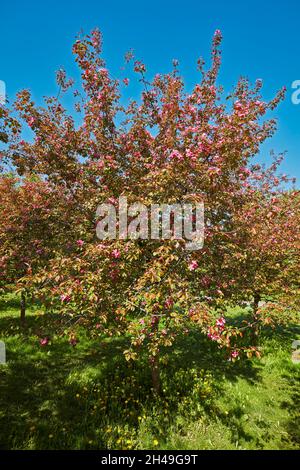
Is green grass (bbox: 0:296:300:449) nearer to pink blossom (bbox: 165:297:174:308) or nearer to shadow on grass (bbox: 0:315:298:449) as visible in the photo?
shadow on grass (bbox: 0:315:298:449)

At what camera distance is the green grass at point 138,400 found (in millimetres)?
4906

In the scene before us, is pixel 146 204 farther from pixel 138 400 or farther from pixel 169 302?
pixel 138 400

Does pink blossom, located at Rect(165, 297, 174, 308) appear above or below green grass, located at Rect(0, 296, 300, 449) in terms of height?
above

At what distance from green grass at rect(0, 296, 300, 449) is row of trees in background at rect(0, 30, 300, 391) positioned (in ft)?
2.86

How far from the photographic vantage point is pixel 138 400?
585 centimetres

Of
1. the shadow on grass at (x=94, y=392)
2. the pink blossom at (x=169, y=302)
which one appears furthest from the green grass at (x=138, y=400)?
the pink blossom at (x=169, y=302)

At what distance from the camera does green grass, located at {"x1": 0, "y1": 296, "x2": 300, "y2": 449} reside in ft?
16.1

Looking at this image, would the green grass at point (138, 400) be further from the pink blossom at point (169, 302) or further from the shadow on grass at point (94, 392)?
the pink blossom at point (169, 302)

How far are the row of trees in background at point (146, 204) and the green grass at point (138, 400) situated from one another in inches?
34.3

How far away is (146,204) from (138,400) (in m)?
4.01

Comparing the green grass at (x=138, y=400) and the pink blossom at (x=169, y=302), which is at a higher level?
the pink blossom at (x=169, y=302)

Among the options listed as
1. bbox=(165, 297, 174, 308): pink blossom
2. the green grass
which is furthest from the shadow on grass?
bbox=(165, 297, 174, 308): pink blossom
